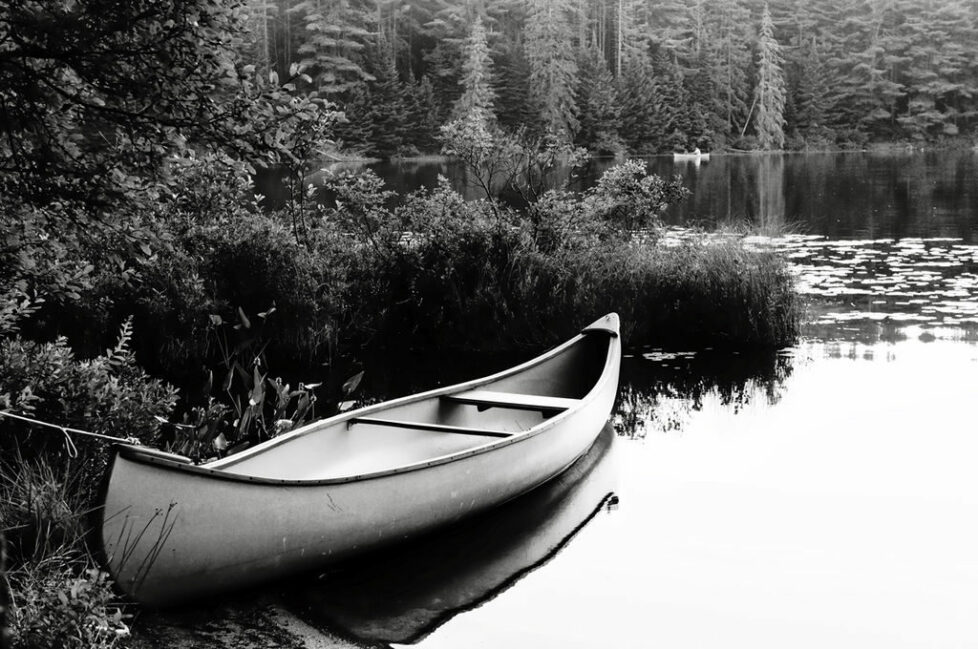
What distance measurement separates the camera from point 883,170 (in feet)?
144

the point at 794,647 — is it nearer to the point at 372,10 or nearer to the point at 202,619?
the point at 202,619

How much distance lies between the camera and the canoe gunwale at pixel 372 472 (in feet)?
15.0

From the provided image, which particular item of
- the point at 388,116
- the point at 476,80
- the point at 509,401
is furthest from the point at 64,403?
the point at 476,80

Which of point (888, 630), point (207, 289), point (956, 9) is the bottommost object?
point (888, 630)

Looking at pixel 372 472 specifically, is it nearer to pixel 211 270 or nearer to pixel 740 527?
pixel 740 527

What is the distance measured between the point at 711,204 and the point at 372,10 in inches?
1496

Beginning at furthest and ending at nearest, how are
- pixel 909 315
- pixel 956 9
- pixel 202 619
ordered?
pixel 956 9
pixel 909 315
pixel 202 619

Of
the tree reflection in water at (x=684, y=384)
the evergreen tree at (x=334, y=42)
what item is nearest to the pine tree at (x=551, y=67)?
the evergreen tree at (x=334, y=42)

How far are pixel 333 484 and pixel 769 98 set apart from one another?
195 feet

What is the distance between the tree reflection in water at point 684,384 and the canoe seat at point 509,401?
1374 mm

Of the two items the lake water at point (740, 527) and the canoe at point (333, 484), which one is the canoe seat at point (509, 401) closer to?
the canoe at point (333, 484)

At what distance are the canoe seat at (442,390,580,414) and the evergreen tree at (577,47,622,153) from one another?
47500 millimetres

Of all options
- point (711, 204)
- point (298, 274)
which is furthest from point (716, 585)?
Result: point (711, 204)

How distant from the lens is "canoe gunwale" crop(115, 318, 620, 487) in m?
4.56
